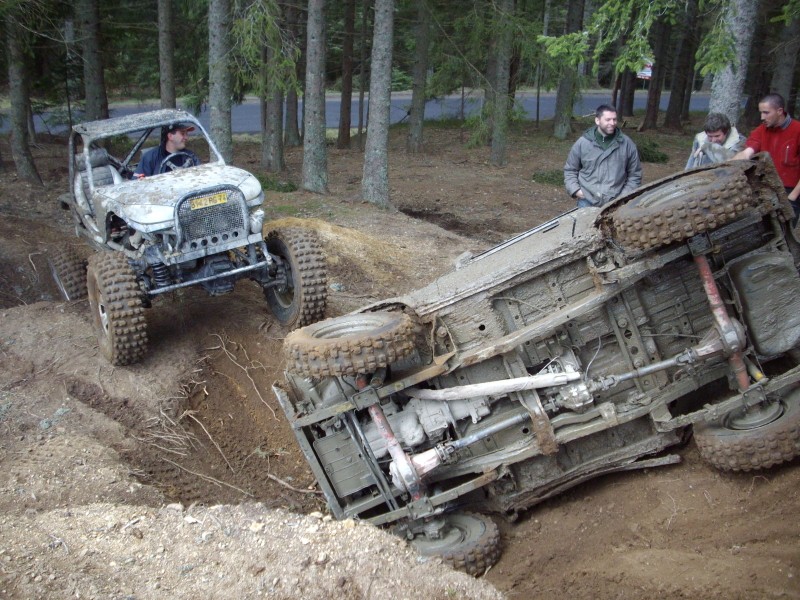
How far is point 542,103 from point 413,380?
33.1 m

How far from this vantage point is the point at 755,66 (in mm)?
24641

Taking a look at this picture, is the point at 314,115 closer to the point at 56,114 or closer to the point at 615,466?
the point at 615,466

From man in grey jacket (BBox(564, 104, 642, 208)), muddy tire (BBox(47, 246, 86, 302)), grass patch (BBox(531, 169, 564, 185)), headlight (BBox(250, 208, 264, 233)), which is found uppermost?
man in grey jacket (BBox(564, 104, 642, 208))

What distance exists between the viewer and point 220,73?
43.2 feet

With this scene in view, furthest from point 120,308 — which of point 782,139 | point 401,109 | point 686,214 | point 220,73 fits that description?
point 401,109

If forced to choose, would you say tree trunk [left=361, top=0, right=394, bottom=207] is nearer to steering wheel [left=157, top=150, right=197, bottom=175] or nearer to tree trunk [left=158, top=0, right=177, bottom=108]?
tree trunk [left=158, top=0, right=177, bottom=108]

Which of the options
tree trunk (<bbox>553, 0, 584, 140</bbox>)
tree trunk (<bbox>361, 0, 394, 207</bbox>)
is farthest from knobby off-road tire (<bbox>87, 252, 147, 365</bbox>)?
tree trunk (<bbox>553, 0, 584, 140</bbox>)

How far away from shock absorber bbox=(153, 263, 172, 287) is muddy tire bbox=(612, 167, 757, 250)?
4.93 metres

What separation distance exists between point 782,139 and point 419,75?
47.0ft

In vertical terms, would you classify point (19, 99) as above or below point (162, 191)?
above

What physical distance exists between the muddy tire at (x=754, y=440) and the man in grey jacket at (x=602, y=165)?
2.73 meters

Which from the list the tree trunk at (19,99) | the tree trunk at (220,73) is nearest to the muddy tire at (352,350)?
the tree trunk at (220,73)

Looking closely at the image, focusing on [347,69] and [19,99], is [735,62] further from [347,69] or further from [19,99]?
[347,69]

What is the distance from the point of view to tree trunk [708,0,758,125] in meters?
8.43
